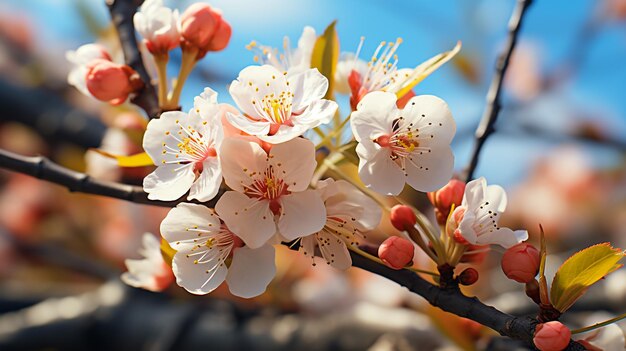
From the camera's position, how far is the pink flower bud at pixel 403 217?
897 millimetres

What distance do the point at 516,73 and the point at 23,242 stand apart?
275 centimetres

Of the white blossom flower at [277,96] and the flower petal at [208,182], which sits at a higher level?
the white blossom flower at [277,96]

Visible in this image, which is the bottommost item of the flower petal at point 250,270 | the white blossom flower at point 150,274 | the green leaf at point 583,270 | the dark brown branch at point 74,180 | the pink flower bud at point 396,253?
the white blossom flower at point 150,274

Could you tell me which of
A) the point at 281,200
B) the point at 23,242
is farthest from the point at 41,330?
the point at 281,200

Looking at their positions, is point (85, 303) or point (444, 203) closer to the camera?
point (444, 203)

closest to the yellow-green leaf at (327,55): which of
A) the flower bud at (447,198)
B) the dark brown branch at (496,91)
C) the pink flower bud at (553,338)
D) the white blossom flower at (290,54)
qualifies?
the white blossom flower at (290,54)

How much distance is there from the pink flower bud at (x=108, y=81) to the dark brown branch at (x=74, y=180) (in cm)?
13

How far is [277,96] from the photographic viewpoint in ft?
2.79

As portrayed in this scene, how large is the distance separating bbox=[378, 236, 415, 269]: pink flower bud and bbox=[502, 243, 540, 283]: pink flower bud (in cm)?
12

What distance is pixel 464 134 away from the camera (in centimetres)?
232

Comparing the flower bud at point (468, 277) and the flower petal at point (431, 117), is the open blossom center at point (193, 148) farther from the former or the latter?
the flower bud at point (468, 277)

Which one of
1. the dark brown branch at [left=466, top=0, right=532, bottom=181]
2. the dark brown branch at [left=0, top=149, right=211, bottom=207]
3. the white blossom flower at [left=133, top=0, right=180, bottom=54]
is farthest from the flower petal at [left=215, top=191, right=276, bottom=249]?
the dark brown branch at [left=466, top=0, right=532, bottom=181]

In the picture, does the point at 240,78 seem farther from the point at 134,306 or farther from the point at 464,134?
the point at 464,134

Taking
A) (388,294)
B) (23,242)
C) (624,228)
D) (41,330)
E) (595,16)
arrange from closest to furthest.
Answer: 1. (41,330)
2. (388,294)
3. (595,16)
4. (23,242)
5. (624,228)
